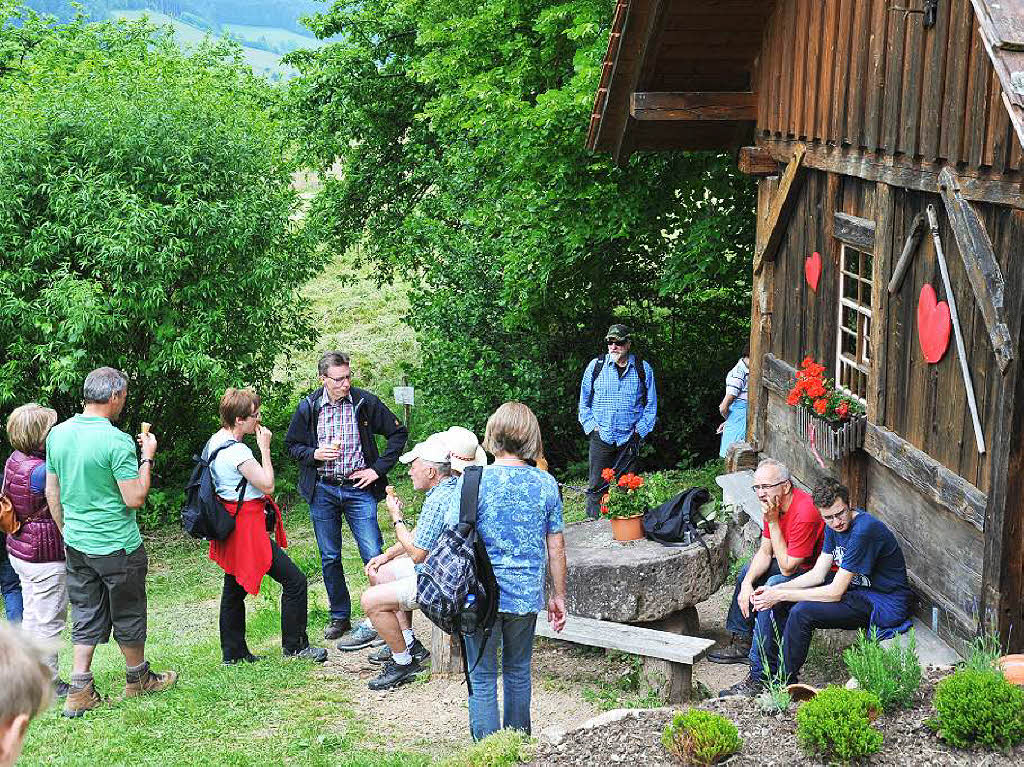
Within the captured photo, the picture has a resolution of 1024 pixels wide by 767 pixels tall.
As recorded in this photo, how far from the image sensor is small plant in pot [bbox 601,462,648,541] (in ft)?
27.4

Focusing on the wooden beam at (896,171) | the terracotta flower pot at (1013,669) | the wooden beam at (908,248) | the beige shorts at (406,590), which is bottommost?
the beige shorts at (406,590)

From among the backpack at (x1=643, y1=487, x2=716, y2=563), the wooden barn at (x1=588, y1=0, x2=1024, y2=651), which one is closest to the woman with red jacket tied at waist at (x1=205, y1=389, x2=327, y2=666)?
the backpack at (x1=643, y1=487, x2=716, y2=563)

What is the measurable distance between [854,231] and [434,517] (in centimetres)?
402

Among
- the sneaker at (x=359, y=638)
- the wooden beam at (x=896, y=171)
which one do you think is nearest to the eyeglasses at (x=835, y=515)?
the wooden beam at (x=896, y=171)

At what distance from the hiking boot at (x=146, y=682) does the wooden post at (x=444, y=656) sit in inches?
70.8

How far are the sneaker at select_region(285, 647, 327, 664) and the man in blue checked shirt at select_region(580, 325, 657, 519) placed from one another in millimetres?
3785

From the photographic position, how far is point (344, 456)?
842 centimetres

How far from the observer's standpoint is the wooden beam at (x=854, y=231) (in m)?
7.59

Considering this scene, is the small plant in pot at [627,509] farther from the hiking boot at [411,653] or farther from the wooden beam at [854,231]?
the wooden beam at [854,231]

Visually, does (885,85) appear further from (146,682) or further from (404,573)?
(146,682)

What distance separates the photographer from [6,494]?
7.39 meters

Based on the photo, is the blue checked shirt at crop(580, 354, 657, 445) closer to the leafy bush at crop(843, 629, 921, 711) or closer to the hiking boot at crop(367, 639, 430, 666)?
the hiking boot at crop(367, 639, 430, 666)

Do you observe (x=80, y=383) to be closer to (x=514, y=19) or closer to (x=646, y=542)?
(x=514, y=19)

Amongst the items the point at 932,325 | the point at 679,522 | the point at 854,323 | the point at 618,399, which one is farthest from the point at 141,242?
the point at 932,325
